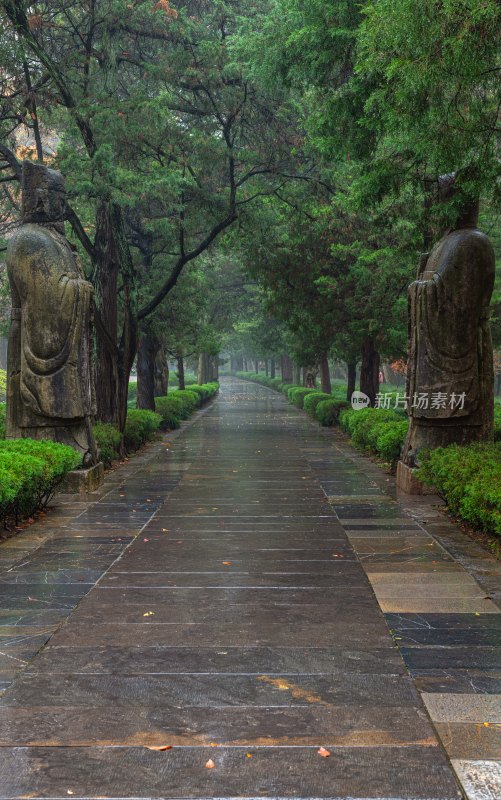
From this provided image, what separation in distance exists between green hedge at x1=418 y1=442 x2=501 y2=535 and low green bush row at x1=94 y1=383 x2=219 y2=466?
18.1ft

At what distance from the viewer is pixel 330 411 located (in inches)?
929

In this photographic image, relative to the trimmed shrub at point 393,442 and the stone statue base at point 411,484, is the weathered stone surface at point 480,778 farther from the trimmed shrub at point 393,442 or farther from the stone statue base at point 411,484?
the trimmed shrub at point 393,442

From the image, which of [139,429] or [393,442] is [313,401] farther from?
[393,442]

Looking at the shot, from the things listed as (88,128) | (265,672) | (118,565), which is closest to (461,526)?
(118,565)

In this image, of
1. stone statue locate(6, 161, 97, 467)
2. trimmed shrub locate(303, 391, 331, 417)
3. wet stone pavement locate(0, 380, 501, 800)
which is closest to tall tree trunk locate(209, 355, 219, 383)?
trimmed shrub locate(303, 391, 331, 417)

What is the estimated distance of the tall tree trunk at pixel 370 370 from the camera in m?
21.4

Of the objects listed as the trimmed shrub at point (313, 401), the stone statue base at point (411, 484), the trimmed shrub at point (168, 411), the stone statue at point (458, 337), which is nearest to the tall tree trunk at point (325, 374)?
the trimmed shrub at point (313, 401)

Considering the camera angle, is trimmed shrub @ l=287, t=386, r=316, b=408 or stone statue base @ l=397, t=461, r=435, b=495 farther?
trimmed shrub @ l=287, t=386, r=316, b=408

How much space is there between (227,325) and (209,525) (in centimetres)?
3200

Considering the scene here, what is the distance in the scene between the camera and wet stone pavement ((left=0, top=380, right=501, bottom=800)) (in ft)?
10.8

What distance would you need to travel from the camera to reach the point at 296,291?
819 inches

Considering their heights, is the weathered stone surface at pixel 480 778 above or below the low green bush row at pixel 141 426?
below

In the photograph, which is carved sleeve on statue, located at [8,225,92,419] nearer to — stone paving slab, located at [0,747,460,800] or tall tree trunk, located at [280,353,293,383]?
stone paving slab, located at [0,747,460,800]

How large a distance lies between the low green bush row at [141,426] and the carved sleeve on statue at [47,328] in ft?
7.25
